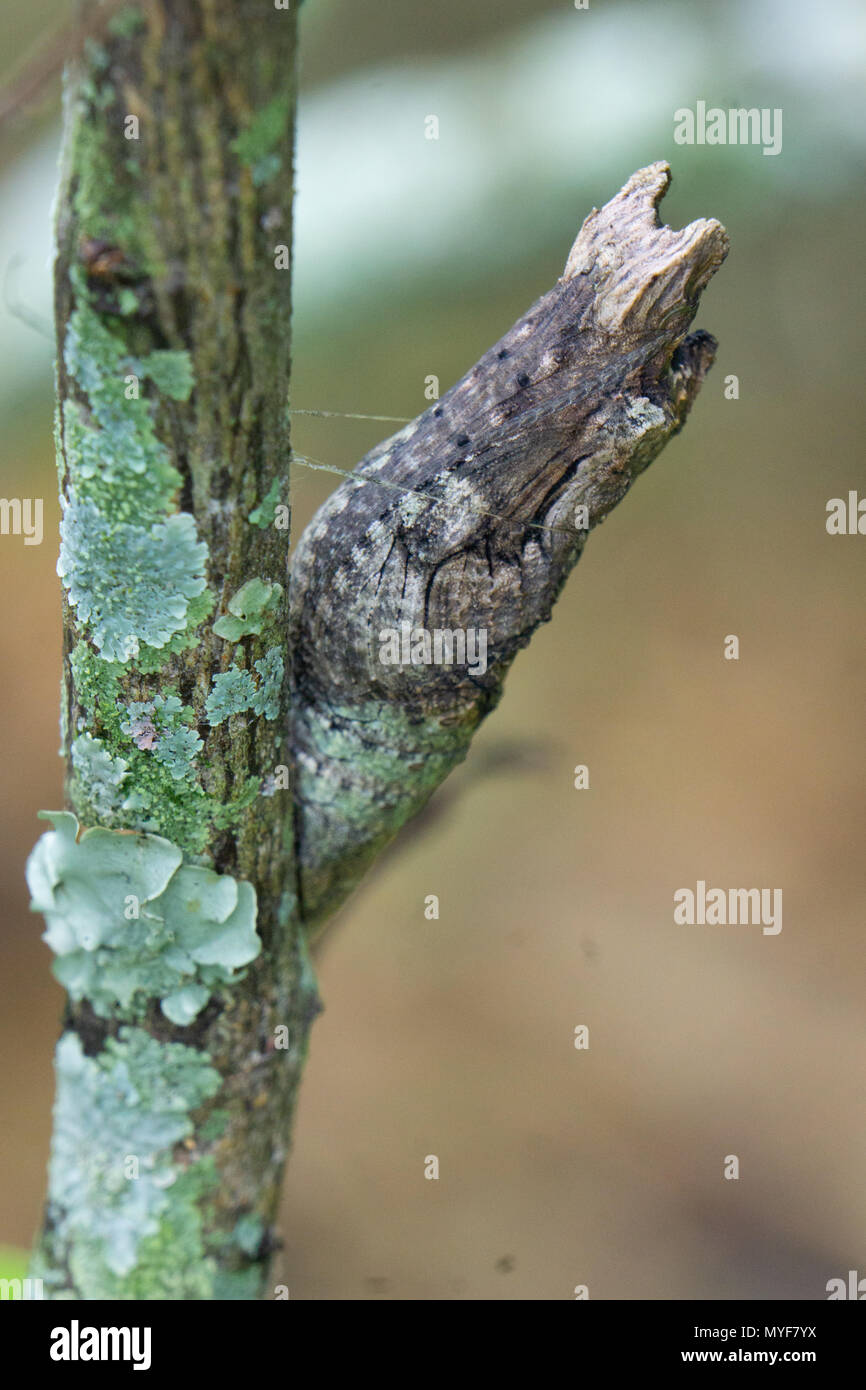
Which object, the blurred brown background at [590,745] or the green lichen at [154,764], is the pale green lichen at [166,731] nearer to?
the green lichen at [154,764]

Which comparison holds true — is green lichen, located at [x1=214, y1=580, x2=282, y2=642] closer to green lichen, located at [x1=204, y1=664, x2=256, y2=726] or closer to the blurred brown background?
green lichen, located at [x1=204, y1=664, x2=256, y2=726]

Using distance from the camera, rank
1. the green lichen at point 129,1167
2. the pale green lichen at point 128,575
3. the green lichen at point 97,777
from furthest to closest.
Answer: the green lichen at point 129,1167
the green lichen at point 97,777
the pale green lichen at point 128,575

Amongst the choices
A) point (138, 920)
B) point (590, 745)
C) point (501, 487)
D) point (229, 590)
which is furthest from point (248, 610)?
point (590, 745)

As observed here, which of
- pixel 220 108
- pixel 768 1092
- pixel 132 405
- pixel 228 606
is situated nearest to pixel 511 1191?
pixel 768 1092

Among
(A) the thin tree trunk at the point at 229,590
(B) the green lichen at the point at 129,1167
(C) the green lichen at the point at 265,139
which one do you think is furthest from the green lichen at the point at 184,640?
(B) the green lichen at the point at 129,1167

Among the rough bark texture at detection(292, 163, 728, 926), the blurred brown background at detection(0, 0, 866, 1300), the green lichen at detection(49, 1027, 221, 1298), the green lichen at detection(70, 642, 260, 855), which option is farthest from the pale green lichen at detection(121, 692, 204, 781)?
the blurred brown background at detection(0, 0, 866, 1300)

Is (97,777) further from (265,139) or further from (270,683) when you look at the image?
(265,139)
